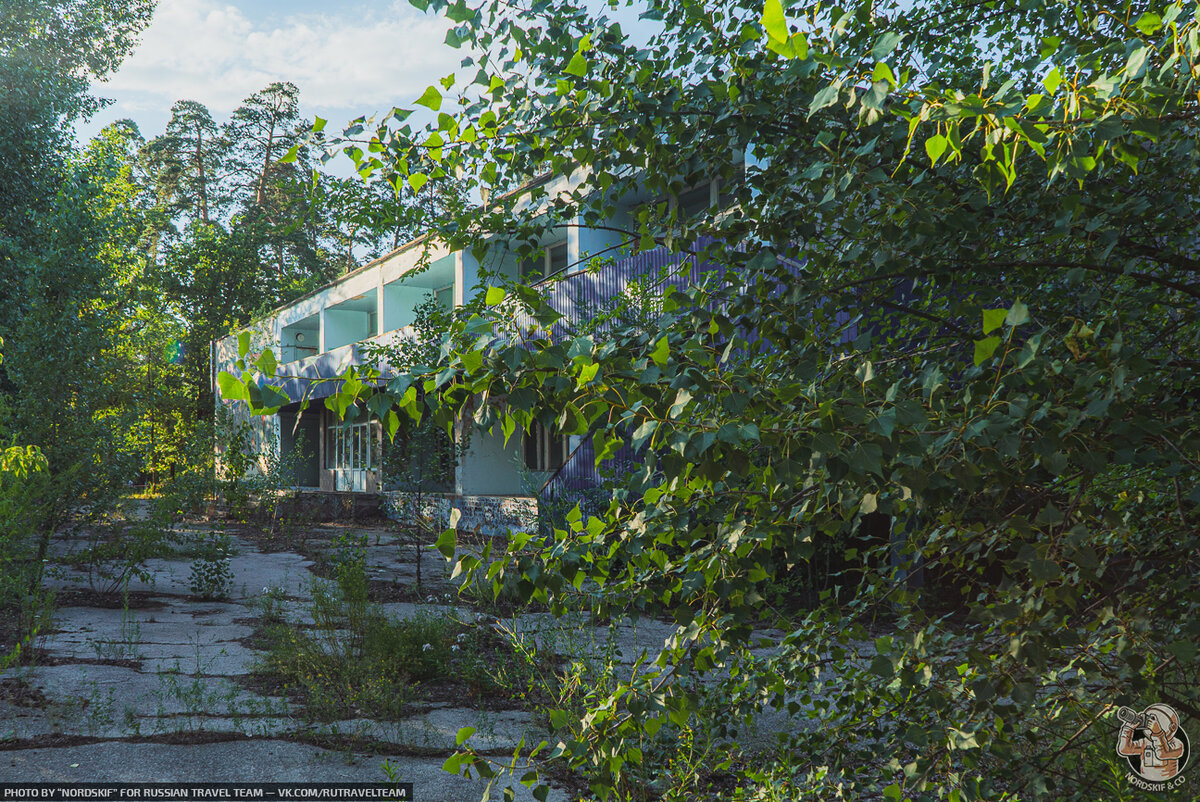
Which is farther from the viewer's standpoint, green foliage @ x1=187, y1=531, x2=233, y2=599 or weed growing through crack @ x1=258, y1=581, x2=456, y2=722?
green foliage @ x1=187, y1=531, x2=233, y2=599

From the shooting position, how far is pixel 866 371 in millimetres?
1314

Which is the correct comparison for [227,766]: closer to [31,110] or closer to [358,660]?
[358,660]

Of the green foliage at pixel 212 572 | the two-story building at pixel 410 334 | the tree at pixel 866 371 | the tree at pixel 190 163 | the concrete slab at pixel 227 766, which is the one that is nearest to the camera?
the tree at pixel 866 371

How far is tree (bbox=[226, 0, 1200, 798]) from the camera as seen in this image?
1312mm

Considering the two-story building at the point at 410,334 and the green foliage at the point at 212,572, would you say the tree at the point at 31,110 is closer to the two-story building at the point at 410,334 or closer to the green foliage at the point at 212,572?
the two-story building at the point at 410,334

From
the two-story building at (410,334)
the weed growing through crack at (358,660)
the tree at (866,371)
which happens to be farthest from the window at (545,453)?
the tree at (866,371)

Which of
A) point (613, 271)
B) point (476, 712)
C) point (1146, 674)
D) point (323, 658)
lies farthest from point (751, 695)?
point (613, 271)

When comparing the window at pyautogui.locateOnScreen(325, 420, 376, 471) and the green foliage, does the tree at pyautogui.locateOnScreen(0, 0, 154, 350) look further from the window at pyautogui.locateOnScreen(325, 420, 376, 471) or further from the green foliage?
the window at pyautogui.locateOnScreen(325, 420, 376, 471)

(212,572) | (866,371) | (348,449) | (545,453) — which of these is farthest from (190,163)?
(866,371)

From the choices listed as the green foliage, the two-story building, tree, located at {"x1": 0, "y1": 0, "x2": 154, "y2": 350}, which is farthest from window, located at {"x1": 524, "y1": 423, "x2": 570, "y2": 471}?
tree, located at {"x1": 0, "y1": 0, "x2": 154, "y2": 350}

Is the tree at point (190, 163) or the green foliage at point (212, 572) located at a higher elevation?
the tree at point (190, 163)

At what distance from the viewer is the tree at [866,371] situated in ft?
4.31

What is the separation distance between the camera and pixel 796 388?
4.41ft

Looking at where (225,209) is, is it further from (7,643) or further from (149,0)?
(7,643)
